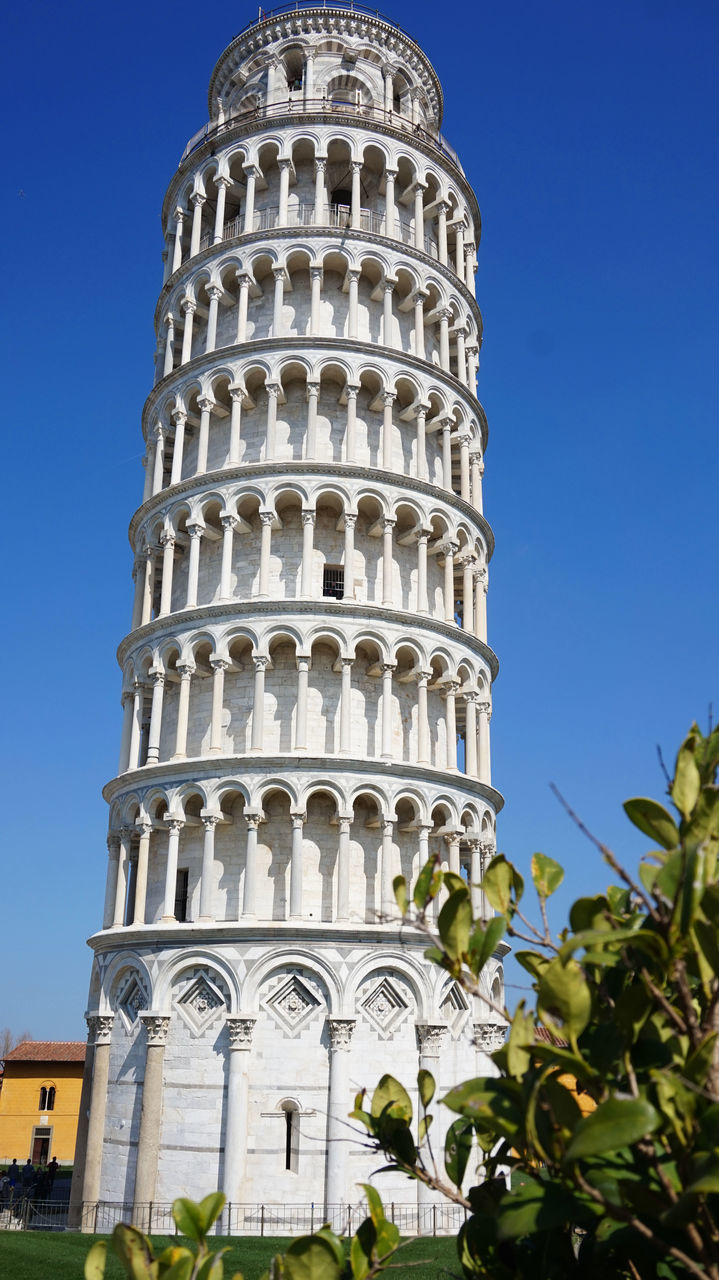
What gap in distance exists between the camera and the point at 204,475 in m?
28.8

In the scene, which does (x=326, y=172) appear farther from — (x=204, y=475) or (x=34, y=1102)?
(x=34, y=1102)

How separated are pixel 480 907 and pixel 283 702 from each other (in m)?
7.15

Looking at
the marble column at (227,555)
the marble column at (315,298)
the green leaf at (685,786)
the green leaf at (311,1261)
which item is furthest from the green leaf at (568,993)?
the marble column at (315,298)

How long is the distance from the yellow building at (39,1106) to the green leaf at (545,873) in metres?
52.2

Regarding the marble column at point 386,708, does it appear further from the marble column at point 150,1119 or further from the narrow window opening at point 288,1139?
the narrow window opening at point 288,1139

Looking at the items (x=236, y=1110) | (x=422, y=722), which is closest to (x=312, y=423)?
(x=422, y=722)

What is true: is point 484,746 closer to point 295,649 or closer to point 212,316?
point 295,649

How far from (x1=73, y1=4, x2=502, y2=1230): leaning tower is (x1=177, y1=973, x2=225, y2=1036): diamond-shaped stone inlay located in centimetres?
7

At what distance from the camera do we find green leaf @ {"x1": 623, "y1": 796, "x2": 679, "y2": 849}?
3.33 m

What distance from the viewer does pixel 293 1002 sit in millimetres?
24031

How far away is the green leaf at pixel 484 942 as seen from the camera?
3.59 meters

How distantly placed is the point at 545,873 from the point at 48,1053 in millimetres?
53727

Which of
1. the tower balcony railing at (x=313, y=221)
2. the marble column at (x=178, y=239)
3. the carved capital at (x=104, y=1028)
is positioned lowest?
the carved capital at (x=104, y=1028)

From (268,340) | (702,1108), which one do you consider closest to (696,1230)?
(702,1108)
